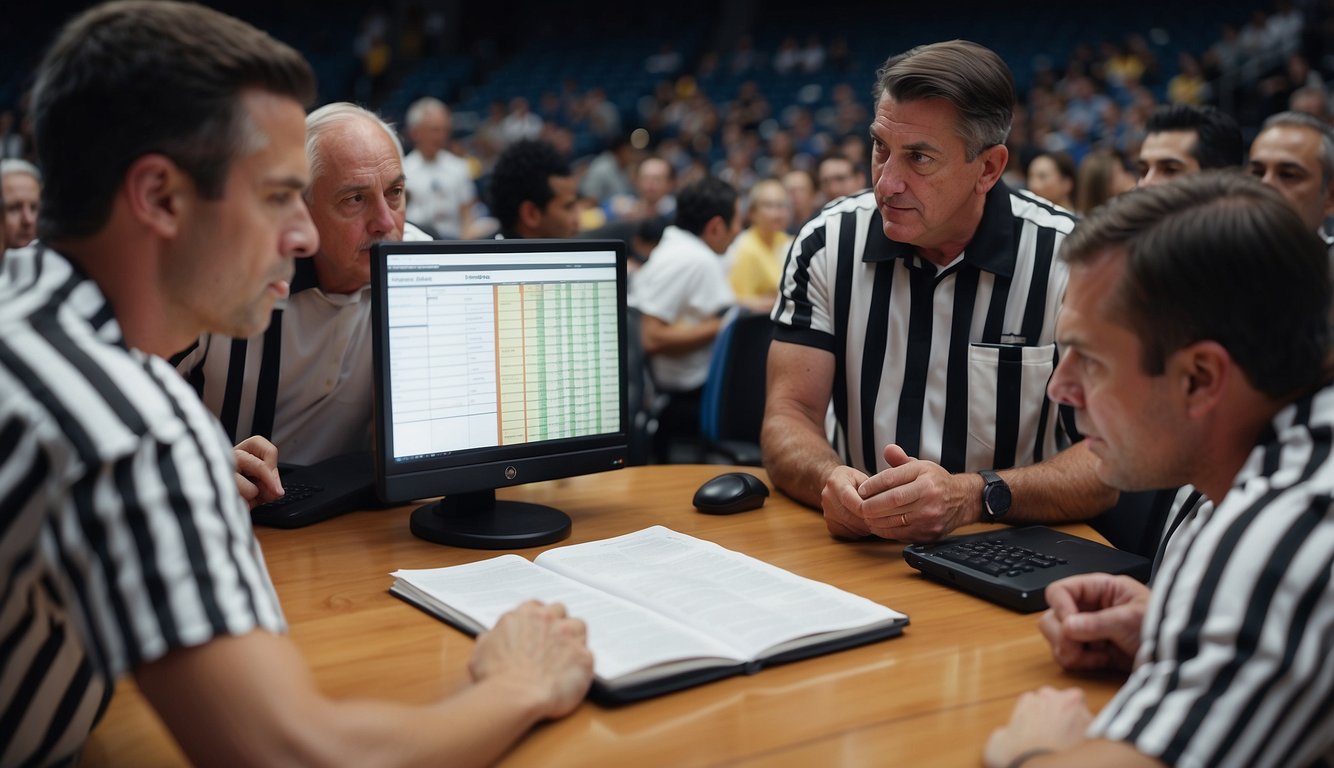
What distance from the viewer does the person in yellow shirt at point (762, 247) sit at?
5.71 meters

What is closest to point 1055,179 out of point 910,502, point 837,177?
point 837,177

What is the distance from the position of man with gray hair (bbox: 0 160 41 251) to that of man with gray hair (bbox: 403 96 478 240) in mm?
3027

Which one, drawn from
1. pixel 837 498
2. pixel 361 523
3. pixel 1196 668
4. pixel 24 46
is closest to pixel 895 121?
pixel 837 498

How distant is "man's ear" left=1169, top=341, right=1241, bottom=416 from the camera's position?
103 centimetres

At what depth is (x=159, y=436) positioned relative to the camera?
34.8 inches

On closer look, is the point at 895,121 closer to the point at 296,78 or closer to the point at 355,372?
the point at 355,372

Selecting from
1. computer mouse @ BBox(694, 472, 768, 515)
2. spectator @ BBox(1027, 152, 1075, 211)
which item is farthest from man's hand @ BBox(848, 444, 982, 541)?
spectator @ BBox(1027, 152, 1075, 211)

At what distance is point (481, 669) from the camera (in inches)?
44.9

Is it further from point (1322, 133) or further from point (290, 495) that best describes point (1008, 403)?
point (1322, 133)

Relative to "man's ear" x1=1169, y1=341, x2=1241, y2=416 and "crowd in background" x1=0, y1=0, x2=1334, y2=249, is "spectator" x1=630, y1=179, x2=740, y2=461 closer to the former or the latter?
"crowd in background" x1=0, y1=0, x2=1334, y2=249

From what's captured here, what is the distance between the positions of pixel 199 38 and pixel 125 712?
2.25 feet

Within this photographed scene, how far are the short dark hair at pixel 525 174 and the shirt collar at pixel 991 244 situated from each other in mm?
2211

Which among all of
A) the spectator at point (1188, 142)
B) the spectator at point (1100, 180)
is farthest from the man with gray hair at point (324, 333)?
the spectator at point (1100, 180)

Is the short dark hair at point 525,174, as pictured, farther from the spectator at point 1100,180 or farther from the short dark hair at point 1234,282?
the short dark hair at point 1234,282
